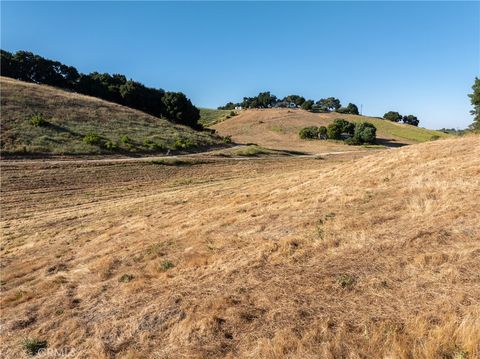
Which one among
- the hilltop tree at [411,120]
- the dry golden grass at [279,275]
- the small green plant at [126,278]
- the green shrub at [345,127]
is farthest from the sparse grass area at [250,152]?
the hilltop tree at [411,120]

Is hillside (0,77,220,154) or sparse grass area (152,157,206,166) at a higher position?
hillside (0,77,220,154)

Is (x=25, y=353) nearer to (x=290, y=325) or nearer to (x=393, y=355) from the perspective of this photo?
(x=290, y=325)

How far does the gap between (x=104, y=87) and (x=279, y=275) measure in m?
83.1

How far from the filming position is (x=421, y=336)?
5605mm

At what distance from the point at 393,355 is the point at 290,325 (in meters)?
1.84

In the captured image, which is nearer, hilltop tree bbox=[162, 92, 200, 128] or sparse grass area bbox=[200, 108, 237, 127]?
hilltop tree bbox=[162, 92, 200, 128]

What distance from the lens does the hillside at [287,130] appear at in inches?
2913

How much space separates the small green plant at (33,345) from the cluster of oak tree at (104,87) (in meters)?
71.1

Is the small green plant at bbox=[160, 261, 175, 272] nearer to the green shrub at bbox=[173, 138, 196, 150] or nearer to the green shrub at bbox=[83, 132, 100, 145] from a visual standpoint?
the green shrub at bbox=[83, 132, 100, 145]

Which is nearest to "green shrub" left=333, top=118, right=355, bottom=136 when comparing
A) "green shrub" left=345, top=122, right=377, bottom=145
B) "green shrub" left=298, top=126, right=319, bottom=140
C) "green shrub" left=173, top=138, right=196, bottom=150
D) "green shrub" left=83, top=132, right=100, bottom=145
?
"green shrub" left=345, top=122, right=377, bottom=145

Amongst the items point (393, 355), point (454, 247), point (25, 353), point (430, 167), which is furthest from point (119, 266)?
point (430, 167)

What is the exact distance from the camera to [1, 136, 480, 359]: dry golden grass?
6148 mm

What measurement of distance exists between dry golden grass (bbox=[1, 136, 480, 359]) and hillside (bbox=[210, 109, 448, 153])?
51.5 m

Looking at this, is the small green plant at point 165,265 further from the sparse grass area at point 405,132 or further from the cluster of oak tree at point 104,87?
the sparse grass area at point 405,132
